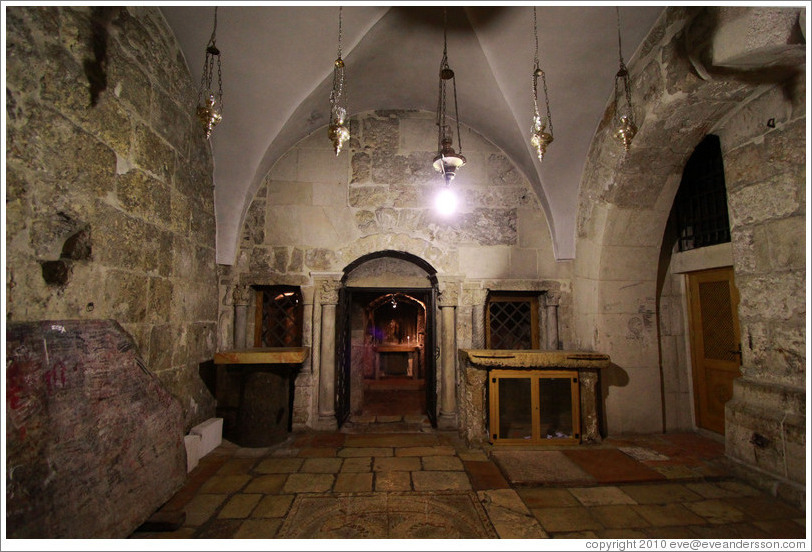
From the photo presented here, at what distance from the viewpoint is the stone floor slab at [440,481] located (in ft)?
9.45

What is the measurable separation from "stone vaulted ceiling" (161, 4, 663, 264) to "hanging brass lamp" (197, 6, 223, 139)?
3.5 inches

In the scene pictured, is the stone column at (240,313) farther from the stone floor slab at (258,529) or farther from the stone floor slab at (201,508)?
the stone floor slab at (258,529)

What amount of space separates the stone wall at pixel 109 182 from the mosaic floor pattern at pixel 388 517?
1.77 meters

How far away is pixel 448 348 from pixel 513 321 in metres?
1.13

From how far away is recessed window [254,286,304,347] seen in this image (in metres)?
4.86

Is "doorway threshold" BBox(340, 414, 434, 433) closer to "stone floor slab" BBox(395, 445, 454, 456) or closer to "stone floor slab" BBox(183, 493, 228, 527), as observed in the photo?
"stone floor slab" BBox(395, 445, 454, 456)

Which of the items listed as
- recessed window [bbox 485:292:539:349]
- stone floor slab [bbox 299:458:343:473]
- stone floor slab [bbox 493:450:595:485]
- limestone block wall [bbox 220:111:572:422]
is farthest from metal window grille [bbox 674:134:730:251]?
stone floor slab [bbox 299:458:343:473]

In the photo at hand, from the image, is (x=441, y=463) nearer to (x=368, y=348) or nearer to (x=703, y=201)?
(x=703, y=201)

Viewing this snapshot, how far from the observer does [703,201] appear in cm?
433

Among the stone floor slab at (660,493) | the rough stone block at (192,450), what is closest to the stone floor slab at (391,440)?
the rough stone block at (192,450)

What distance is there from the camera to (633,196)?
4035 mm

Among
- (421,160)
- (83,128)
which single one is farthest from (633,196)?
(83,128)

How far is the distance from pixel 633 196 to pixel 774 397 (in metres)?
2.22

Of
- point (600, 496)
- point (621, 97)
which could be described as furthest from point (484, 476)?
point (621, 97)
